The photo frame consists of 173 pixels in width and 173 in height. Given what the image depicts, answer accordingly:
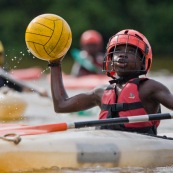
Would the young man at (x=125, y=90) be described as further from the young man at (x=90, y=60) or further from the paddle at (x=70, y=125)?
the young man at (x=90, y=60)

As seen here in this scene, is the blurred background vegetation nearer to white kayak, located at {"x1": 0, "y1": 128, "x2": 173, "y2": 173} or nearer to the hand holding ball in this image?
the hand holding ball

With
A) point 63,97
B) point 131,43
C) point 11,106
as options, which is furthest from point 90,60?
point 131,43

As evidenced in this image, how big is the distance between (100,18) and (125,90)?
19.4 meters

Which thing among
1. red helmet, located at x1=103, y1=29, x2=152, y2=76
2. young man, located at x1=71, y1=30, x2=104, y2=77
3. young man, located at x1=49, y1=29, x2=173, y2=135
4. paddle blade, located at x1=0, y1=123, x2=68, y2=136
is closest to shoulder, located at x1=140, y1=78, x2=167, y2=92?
young man, located at x1=49, y1=29, x2=173, y2=135

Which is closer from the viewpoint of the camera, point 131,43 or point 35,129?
point 35,129

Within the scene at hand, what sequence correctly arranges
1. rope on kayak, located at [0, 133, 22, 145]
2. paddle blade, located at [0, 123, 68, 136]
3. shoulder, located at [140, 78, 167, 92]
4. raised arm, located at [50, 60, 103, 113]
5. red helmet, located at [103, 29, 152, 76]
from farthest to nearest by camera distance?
1. raised arm, located at [50, 60, 103, 113]
2. red helmet, located at [103, 29, 152, 76]
3. shoulder, located at [140, 78, 167, 92]
4. paddle blade, located at [0, 123, 68, 136]
5. rope on kayak, located at [0, 133, 22, 145]

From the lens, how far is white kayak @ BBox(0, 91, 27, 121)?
9.73 m

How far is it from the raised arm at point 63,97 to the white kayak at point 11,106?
3462mm

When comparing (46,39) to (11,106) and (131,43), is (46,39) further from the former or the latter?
(11,106)

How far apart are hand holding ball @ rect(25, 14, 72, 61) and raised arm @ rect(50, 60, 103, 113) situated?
0.33ft

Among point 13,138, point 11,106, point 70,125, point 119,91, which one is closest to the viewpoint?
point 13,138

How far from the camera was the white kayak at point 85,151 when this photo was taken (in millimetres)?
5520

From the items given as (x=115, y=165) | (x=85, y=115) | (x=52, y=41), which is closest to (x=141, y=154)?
(x=115, y=165)

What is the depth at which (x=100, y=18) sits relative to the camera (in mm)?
25297
